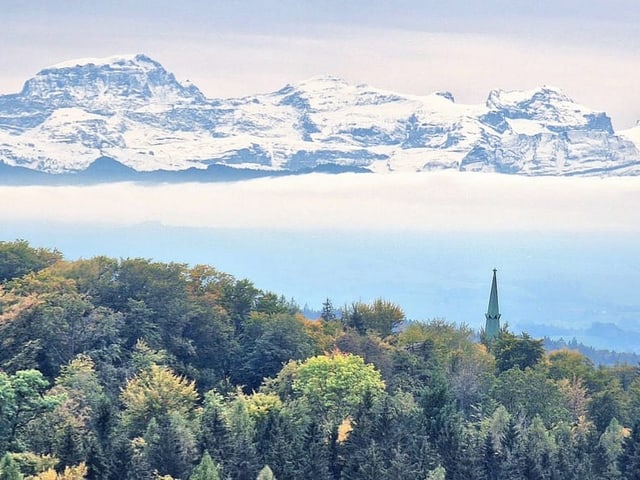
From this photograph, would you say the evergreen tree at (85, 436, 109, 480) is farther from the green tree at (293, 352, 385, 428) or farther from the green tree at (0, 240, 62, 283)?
the green tree at (0, 240, 62, 283)

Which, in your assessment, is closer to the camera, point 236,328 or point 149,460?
point 149,460

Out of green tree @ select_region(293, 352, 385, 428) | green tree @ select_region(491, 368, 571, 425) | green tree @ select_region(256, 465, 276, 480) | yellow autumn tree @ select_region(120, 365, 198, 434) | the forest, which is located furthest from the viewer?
green tree @ select_region(491, 368, 571, 425)

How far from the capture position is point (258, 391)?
127438 mm

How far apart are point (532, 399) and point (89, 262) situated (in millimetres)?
44407

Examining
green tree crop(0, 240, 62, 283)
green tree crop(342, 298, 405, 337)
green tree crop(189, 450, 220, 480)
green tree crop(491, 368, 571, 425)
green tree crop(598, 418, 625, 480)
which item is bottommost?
green tree crop(598, 418, 625, 480)

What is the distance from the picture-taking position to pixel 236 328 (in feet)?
462

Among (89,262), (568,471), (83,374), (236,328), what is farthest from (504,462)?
(89,262)

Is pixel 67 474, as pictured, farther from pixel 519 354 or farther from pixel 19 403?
pixel 519 354

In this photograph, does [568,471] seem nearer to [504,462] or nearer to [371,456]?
[504,462]

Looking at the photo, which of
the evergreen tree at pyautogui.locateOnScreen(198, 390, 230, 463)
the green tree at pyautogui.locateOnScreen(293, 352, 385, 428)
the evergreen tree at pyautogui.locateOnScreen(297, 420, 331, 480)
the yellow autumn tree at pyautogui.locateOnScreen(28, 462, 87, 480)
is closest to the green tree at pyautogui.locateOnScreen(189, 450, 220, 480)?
the evergreen tree at pyautogui.locateOnScreen(198, 390, 230, 463)

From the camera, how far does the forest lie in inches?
3925

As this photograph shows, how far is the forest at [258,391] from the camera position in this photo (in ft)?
327

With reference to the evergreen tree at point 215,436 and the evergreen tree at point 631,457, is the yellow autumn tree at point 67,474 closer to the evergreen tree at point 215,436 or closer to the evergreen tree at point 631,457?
the evergreen tree at point 215,436

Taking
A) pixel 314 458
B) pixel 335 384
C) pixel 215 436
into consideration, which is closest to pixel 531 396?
pixel 335 384
